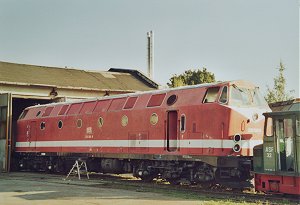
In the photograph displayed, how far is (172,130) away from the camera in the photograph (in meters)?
18.2

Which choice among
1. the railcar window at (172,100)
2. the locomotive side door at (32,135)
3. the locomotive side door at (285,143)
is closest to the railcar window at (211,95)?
the railcar window at (172,100)

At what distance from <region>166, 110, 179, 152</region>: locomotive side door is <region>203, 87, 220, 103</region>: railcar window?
5.48 feet

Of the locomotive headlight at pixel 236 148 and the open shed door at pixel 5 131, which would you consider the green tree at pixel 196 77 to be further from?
the locomotive headlight at pixel 236 148

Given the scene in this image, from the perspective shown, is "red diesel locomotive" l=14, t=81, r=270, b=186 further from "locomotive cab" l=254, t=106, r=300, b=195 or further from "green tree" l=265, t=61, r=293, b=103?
"green tree" l=265, t=61, r=293, b=103

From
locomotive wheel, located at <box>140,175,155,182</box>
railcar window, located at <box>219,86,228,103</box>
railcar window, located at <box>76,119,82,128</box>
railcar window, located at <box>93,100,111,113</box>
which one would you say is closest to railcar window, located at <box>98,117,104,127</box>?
railcar window, located at <box>93,100,111,113</box>

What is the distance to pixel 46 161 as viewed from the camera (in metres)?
27.2

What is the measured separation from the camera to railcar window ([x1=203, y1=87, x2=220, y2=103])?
Answer: 16.7 m

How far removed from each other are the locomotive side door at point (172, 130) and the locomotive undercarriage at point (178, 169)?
64 cm

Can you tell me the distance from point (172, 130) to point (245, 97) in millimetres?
3373

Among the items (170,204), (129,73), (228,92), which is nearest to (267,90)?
(129,73)

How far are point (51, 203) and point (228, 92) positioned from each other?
7.58 meters

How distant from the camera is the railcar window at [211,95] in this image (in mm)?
16734

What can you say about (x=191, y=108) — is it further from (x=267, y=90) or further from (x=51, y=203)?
(x=267, y=90)

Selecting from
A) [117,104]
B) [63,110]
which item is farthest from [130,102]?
[63,110]
